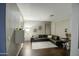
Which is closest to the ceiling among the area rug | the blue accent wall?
the blue accent wall

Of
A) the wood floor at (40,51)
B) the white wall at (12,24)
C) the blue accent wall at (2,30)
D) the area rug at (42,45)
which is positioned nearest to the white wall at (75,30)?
the wood floor at (40,51)

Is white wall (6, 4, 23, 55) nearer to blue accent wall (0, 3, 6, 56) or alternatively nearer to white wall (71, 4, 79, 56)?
blue accent wall (0, 3, 6, 56)

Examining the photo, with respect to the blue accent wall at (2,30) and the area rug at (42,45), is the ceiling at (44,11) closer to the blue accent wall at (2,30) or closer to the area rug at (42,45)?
the blue accent wall at (2,30)

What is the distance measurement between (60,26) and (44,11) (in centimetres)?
44

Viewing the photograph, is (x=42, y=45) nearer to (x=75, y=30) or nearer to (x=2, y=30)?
(x=75, y=30)

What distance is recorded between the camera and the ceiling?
1.73 m

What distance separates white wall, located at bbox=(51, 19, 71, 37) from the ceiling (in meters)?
0.10

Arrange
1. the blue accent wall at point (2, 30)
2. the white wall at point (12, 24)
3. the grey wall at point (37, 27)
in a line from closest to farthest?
the blue accent wall at point (2, 30), the white wall at point (12, 24), the grey wall at point (37, 27)

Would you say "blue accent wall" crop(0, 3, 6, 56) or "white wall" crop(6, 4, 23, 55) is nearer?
"blue accent wall" crop(0, 3, 6, 56)

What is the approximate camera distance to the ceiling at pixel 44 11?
1.73m

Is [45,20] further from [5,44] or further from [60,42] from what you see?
[5,44]

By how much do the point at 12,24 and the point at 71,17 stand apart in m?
1.19

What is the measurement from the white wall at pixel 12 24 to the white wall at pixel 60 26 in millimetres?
677

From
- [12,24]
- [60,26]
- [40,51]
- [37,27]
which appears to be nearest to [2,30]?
[12,24]
